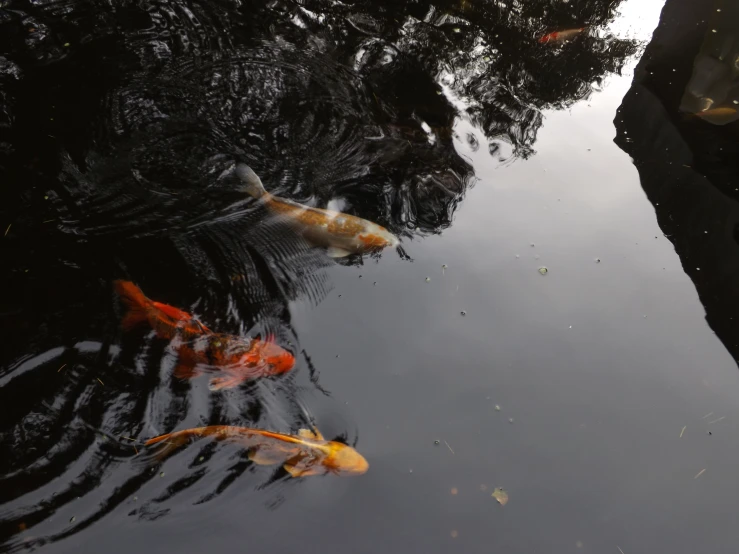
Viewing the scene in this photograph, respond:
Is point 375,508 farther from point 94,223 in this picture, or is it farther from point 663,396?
point 94,223

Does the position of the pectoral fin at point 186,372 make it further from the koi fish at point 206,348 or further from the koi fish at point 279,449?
the koi fish at point 279,449

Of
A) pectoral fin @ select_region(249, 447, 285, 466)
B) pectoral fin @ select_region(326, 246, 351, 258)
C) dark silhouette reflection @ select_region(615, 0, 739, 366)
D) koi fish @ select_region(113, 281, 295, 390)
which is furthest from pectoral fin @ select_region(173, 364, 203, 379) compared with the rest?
dark silhouette reflection @ select_region(615, 0, 739, 366)

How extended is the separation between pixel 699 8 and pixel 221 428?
7340 mm

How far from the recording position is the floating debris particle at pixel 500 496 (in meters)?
2.87

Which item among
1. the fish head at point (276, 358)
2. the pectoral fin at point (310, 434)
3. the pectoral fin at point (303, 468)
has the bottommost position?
the pectoral fin at point (303, 468)

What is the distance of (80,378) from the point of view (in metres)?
2.94

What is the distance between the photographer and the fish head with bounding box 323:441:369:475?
2.81 meters

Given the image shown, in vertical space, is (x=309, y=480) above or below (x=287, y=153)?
below

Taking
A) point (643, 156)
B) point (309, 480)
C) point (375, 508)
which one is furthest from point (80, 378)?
point (643, 156)

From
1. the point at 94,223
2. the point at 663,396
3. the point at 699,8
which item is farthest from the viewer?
the point at 699,8

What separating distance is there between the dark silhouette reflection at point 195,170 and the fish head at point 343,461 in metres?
0.27

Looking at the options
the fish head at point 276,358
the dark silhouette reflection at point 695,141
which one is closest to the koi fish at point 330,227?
the fish head at point 276,358

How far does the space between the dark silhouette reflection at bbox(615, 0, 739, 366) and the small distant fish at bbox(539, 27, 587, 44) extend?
34.7 inches

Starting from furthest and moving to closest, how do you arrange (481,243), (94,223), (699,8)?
(699,8) < (481,243) < (94,223)
